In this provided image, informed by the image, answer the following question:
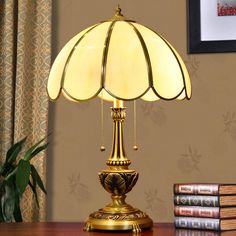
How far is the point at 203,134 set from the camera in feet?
7.15

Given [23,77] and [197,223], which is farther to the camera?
[23,77]

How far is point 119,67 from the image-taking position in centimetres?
130

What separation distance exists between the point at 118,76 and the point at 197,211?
413 mm

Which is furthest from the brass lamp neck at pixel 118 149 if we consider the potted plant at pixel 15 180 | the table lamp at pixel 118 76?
the potted plant at pixel 15 180

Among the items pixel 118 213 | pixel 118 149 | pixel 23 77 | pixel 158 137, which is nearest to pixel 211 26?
pixel 158 137

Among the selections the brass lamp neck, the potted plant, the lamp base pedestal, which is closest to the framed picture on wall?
the potted plant

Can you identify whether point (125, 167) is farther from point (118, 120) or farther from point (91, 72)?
point (91, 72)

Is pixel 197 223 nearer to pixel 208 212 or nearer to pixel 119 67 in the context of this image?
pixel 208 212

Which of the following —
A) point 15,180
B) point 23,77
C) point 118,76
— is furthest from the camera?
point 23,77

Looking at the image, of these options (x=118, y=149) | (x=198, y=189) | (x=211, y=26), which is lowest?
(x=198, y=189)

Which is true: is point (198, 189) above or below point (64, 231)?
above

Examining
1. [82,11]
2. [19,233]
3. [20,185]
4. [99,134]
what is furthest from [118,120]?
[82,11]

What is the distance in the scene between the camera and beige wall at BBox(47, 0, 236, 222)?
85.7 inches

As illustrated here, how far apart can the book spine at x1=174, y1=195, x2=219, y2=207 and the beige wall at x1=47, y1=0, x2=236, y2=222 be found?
0.74 meters
